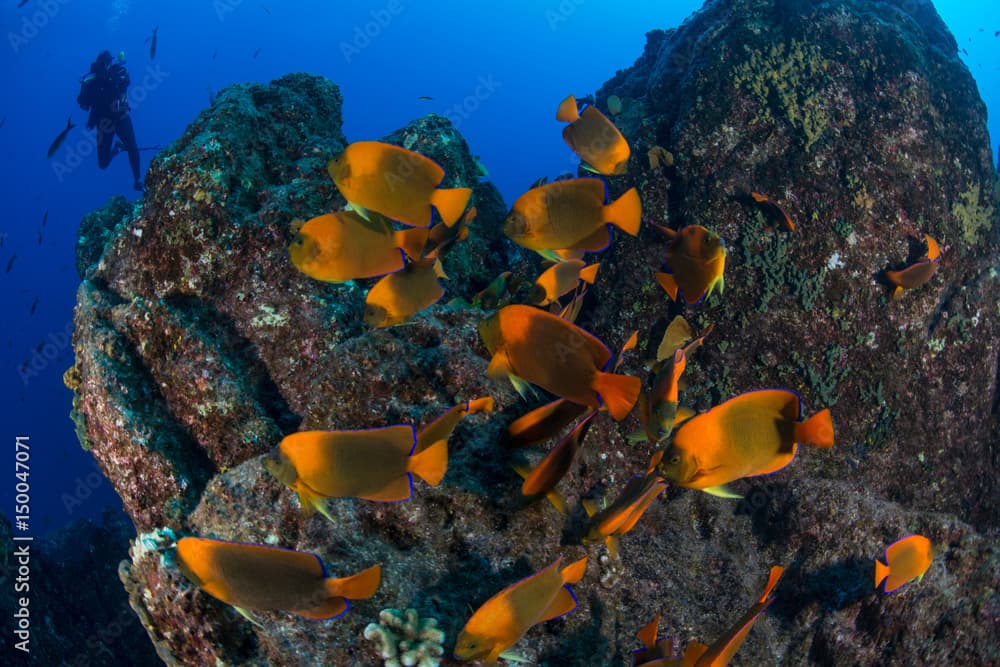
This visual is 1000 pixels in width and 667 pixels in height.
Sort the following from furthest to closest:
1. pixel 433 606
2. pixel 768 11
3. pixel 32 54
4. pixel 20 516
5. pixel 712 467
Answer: pixel 32 54
pixel 20 516
pixel 768 11
pixel 433 606
pixel 712 467

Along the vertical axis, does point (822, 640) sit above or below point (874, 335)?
below

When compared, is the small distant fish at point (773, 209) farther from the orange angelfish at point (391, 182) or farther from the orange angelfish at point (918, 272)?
the orange angelfish at point (391, 182)

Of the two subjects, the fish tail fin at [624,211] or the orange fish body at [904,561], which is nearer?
the fish tail fin at [624,211]

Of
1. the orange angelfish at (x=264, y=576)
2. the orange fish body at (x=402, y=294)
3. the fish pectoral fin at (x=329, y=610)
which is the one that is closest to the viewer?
the orange angelfish at (x=264, y=576)

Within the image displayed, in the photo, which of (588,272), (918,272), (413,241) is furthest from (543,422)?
(918,272)

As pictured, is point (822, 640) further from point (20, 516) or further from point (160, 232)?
point (20, 516)

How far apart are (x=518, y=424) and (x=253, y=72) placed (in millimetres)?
138703

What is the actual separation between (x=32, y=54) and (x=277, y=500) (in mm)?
126270

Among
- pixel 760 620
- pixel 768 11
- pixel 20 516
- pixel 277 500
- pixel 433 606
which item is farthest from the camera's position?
pixel 20 516

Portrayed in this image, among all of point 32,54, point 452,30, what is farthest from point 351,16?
point 32,54

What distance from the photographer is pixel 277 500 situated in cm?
278

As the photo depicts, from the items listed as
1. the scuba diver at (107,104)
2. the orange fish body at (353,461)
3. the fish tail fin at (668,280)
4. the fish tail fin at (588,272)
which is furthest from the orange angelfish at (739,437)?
the scuba diver at (107,104)

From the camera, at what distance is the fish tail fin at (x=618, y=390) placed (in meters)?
1.81

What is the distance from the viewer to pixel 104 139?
11328 mm
